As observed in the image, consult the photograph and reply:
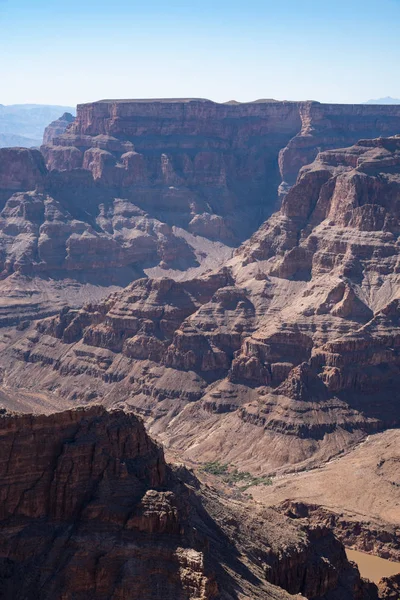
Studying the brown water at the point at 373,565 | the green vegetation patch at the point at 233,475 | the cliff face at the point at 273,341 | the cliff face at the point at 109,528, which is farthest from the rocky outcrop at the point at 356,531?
the cliff face at the point at 109,528

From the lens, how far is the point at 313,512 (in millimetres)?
120000

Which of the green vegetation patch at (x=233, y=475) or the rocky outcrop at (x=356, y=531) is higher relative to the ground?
the rocky outcrop at (x=356, y=531)

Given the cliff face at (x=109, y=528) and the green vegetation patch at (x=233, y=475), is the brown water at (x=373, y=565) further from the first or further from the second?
the cliff face at (x=109, y=528)

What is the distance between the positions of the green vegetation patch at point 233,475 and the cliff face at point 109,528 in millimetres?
54152

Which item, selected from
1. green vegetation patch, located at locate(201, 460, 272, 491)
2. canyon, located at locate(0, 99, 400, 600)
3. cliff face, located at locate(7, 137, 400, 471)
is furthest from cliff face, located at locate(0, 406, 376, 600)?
cliff face, located at locate(7, 137, 400, 471)

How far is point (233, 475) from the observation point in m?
140

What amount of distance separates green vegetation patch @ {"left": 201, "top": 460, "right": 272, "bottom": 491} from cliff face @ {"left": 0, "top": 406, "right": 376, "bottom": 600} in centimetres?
5415

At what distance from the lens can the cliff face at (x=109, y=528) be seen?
67.7 m

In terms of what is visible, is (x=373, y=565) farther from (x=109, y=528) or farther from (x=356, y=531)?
(x=109, y=528)

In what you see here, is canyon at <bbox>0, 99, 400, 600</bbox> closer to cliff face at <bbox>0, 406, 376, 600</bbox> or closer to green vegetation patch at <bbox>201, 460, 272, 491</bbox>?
green vegetation patch at <bbox>201, 460, 272, 491</bbox>

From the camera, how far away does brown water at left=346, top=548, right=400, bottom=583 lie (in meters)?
110

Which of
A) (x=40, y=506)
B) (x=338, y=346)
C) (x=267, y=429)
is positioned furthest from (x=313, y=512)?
(x=40, y=506)

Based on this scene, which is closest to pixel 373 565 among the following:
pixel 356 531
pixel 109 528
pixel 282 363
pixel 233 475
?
pixel 356 531

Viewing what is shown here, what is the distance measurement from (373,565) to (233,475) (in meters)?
29.4
